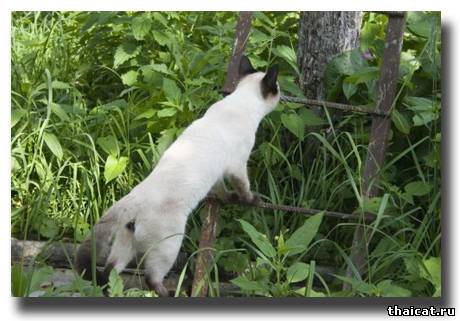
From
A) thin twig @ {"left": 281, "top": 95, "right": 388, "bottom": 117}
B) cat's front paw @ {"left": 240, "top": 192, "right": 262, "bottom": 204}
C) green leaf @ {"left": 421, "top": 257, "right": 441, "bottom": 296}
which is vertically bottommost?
green leaf @ {"left": 421, "top": 257, "right": 441, "bottom": 296}

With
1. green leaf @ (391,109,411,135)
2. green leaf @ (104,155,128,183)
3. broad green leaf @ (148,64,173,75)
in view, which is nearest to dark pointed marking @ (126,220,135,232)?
green leaf @ (104,155,128,183)

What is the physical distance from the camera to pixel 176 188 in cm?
322

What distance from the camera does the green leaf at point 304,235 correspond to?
3.33 meters

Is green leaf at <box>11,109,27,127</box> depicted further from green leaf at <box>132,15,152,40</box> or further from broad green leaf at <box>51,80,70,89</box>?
green leaf at <box>132,15,152,40</box>

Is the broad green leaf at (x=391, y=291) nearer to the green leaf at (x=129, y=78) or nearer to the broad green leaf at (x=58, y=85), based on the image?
the green leaf at (x=129, y=78)

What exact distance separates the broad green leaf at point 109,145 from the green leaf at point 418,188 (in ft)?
3.27

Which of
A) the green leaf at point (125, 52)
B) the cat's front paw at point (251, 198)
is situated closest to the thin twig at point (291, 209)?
the cat's front paw at point (251, 198)

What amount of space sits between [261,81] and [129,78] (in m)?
0.49

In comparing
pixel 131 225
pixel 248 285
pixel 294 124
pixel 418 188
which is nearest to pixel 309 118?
pixel 294 124

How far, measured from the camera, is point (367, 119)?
3617mm

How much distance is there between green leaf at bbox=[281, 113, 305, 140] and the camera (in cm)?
354

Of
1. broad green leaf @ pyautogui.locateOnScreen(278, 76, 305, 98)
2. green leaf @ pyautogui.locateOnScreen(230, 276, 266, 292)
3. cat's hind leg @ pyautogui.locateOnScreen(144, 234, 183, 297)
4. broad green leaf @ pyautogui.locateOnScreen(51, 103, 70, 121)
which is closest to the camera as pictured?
cat's hind leg @ pyautogui.locateOnScreen(144, 234, 183, 297)
